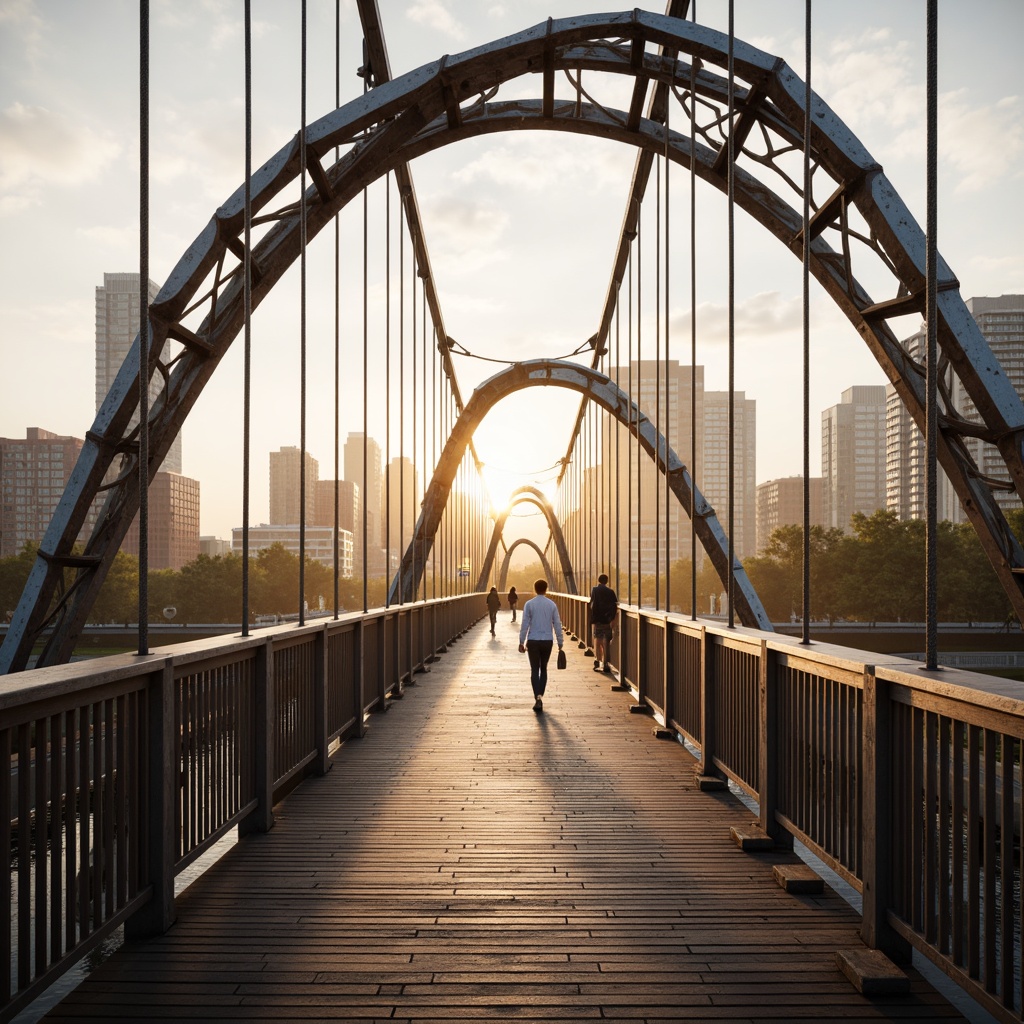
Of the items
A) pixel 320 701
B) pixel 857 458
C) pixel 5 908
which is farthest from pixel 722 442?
pixel 857 458

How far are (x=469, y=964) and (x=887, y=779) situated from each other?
4.97 ft

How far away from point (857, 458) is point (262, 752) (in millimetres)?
165200

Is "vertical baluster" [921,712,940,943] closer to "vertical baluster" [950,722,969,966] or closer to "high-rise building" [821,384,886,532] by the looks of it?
"vertical baluster" [950,722,969,966]

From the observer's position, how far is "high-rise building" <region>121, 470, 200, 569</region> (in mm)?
113875

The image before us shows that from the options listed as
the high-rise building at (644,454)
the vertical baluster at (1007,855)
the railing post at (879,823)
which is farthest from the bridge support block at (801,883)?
the high-rise building at (644,454)

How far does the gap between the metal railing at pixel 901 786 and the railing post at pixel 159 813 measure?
2.47m

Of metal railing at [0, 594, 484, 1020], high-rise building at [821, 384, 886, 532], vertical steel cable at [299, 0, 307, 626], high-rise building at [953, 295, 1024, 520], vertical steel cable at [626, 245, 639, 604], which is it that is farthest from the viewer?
high-rise building at [821, 384, 886, 532]

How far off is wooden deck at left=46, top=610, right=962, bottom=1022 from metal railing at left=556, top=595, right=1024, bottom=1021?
27cm

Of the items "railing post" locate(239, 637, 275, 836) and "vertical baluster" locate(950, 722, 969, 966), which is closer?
"vertical baluster" locate(950, 722, 969, 966)

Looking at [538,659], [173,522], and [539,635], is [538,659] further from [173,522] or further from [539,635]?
[173,522]

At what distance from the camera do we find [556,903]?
3742 mm

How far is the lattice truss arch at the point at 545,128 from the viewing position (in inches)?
307

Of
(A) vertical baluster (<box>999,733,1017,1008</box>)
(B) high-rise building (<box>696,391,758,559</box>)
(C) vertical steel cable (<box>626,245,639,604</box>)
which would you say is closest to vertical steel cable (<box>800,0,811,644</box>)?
(A) vertical baluster (<box>999,733,1017,1008</box>)

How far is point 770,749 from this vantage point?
4.50m
